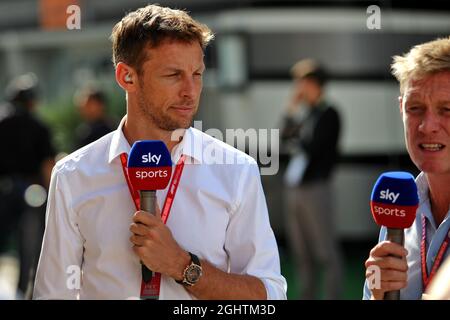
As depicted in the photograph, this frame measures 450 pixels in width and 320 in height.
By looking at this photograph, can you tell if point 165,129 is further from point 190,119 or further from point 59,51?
point 59,51

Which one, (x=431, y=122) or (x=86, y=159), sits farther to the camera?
(x=86, y=159)

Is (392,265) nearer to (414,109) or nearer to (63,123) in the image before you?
(414,109)

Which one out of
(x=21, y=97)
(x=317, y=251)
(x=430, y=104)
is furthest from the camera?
(x=21, y=97)

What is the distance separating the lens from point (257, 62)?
9.45 meters

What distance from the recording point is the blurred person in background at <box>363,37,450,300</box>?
2.71m

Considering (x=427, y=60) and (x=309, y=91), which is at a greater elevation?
(x=309, y=91)

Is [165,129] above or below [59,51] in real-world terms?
below

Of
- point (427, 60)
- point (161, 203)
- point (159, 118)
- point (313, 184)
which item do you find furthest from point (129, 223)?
point (313, 184)

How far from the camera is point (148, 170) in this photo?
261cm

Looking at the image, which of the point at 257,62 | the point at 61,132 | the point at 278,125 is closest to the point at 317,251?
the point at 278,125

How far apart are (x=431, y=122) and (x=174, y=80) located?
32.1 inches

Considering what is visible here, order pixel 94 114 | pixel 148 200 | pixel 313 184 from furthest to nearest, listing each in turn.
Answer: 1. pixel 94 114
2. pixel 313 184
3. pixel 148 200

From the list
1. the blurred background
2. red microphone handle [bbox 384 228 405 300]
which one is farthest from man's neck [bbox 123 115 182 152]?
the blurred background

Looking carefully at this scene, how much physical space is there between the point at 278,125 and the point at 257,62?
0.73 metres
